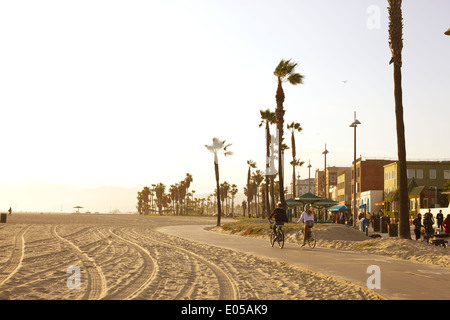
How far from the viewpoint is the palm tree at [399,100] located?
73.1ft

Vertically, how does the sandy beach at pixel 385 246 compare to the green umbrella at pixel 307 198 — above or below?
below

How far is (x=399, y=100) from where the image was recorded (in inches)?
904

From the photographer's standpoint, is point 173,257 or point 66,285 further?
point 173,257

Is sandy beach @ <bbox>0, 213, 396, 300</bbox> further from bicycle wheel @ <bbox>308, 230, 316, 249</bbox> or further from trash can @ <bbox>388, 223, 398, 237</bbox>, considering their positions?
trash can @ <bbox>388, 223, 398, 237</bbox>

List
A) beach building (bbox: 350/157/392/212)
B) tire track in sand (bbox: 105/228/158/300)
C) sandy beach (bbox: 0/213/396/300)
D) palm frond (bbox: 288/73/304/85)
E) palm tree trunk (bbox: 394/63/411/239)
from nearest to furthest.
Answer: tire track in sand (bbox: 105/228/158/300) < sandy beach (bbox: 0/213/396/300) < palm tree trunk (bbox: 394/63/411/239) < palm frond (bbox: 288/73/304/85) < beach building (bbox: 350/157/392/212)

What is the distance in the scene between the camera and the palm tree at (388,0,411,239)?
2228cm

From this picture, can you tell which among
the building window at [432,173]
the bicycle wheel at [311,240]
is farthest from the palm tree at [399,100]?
the building window at [432,173]

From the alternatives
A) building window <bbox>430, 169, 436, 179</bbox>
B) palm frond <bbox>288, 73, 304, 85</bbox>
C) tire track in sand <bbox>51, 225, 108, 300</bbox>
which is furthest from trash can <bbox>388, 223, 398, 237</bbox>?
building window <bbox>430, 169, 436, 179</bbox>

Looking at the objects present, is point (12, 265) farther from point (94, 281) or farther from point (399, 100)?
point (399, 100)

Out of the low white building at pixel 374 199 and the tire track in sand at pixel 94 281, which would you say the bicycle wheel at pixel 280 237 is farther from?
the low white building at pixel 374 199

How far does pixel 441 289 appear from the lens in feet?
33.4

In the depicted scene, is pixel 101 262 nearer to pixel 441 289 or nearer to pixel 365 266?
pixel 365 266
